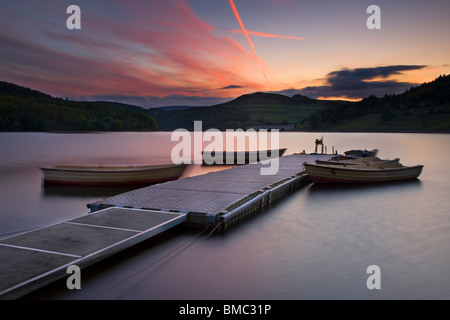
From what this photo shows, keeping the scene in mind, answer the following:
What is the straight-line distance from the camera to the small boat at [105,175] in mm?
22375

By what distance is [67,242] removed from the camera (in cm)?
863

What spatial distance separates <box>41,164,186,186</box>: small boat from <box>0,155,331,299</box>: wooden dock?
15.5 feet

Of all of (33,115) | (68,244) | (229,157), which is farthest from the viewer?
(33,115)

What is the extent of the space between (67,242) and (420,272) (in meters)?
10.1

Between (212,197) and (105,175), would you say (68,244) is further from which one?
(105,175)

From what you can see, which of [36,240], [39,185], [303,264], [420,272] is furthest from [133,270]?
[39,185]

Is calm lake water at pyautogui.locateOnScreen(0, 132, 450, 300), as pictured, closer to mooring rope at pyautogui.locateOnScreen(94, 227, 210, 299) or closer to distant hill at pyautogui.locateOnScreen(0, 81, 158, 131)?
mooring rope at pyautogui.locateOnScreen(94, 227, 210, 299)

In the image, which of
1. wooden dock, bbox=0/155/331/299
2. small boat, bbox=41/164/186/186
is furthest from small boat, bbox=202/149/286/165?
wooden dock, bbox=0/155/331/299

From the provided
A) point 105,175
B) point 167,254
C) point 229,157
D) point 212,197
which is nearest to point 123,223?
point 167,254

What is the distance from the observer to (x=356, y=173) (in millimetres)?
23578

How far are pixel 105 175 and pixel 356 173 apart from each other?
57.6ft

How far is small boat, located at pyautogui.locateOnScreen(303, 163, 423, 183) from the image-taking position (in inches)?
913

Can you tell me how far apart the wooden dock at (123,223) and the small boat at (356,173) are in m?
4.32

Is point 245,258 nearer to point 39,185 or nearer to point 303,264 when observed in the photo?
point 303,264
